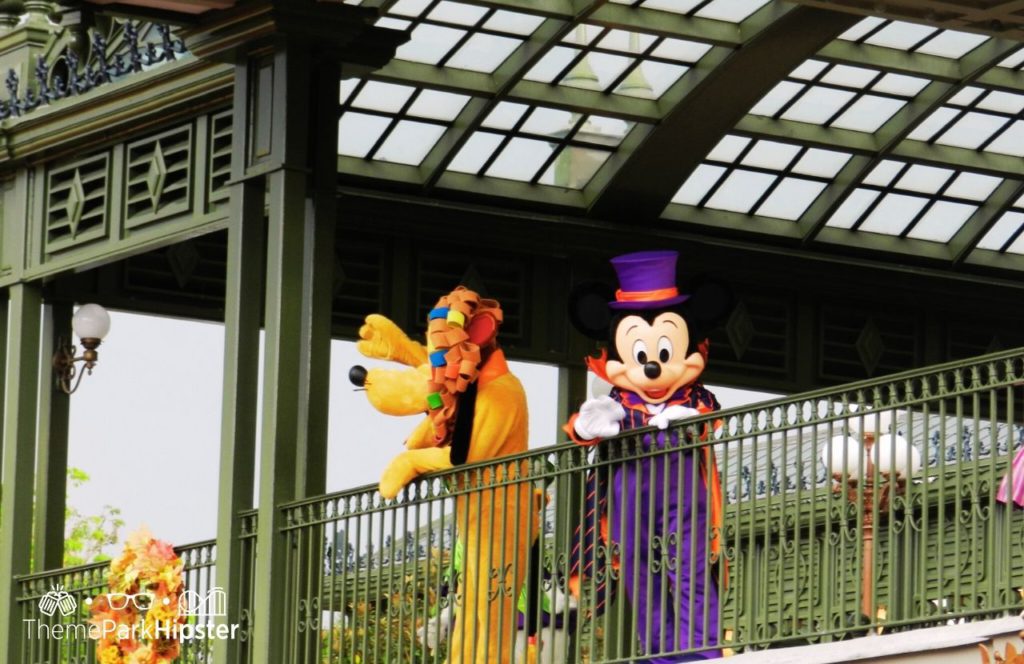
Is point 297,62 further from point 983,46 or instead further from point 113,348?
point 113,348

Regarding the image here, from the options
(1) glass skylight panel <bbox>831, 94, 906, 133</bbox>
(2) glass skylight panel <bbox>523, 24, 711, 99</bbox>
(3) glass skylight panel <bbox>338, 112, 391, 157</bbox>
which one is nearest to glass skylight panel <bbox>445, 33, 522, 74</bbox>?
(2) glass skylight panel <bbox>523, 24, 711, 99</bbox>

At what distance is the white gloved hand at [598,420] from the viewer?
11727 millimetres

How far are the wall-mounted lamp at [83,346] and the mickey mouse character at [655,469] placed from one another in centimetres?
502

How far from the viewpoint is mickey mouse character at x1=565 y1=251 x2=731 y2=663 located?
11.4 meters

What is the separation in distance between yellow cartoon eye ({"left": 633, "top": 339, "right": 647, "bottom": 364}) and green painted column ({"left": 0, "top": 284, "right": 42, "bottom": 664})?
5972 mm

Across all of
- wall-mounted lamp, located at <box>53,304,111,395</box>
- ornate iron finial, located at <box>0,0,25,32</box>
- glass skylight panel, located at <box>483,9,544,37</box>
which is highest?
ornate iron finial, located at <box>0,0,25,32</box>

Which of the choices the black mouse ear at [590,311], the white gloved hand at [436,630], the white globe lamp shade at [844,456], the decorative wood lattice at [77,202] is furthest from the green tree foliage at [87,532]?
the white globe lamp shade at [844,456]

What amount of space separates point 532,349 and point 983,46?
12.8ft

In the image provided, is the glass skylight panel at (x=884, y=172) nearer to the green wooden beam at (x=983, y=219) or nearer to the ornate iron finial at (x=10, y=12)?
the green wooden beam at (x=983, y=219)

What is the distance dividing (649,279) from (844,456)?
7.77 ft

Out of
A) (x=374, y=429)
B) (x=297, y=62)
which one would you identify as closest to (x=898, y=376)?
(x=297, y=62)

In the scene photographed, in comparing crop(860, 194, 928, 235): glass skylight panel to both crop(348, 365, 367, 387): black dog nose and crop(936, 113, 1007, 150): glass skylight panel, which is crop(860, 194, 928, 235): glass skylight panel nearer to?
crop(936, 113, 1007, 150): glass skylight panel

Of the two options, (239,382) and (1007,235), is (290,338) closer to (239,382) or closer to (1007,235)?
(239,382)

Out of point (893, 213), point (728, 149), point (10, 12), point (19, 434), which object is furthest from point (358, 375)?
point (893, 213)
